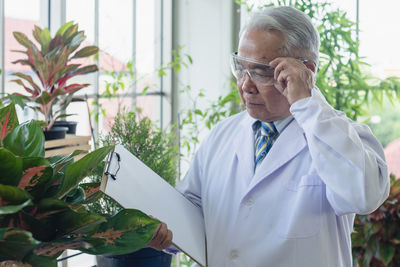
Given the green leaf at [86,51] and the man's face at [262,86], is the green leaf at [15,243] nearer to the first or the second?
the man's face at [262,86]

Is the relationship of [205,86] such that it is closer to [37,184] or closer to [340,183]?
[340,183]

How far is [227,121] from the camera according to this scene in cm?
180

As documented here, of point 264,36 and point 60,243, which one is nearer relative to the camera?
point 60,243

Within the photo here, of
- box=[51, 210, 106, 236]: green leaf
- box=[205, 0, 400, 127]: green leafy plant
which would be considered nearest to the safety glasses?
box=[51, 210, 106, 236]: green leaf

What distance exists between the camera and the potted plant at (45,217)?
2.51 ft

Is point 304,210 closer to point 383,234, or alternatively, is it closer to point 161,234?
point 161,234

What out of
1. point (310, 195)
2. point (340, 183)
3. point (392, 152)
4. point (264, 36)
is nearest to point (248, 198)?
point (310, 195)

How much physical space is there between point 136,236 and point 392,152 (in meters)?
3.13

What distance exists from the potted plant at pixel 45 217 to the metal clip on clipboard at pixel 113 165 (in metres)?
0.14

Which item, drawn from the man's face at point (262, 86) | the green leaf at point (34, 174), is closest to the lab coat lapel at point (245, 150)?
the man's face at point (262, 86)

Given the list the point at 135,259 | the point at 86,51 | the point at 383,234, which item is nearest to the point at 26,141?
the point at 135,259

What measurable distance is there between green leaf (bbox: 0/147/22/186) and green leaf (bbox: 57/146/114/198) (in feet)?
0.30

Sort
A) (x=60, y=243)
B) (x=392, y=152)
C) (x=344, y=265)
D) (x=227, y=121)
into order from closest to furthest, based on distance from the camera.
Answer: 1. (x=60, y=243)
2. (x=344, y=265)
3. (x=227, y=121)
4. (x=392, y=152)

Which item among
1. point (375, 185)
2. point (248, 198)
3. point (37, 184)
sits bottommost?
point (248, 198)
